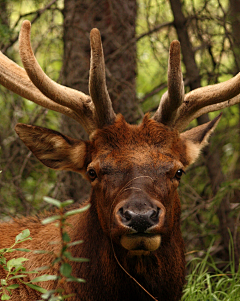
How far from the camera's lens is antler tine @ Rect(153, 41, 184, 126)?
3934 mm

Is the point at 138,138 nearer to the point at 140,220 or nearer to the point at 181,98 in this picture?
the point at 181,98

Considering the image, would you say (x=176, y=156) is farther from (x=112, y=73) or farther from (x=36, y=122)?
(x=36, y=122)

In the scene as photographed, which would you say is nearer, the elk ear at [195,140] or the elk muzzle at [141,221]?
the elk muzzle at [141,221]

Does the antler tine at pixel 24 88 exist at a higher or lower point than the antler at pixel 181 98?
higher

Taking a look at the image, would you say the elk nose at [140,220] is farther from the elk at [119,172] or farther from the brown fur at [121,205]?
the brown fur at [121,205]

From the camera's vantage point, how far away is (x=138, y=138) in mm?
4121

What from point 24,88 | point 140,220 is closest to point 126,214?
point 140,220

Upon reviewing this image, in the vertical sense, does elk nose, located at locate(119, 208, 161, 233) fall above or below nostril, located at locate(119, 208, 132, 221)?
below

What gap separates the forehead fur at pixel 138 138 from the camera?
4070 millimetres

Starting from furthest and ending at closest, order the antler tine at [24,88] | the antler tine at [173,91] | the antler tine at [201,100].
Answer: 1. the antler tine at [24,88]
2. the antler tine at [201,100]
3. the antler tine at [173,91]

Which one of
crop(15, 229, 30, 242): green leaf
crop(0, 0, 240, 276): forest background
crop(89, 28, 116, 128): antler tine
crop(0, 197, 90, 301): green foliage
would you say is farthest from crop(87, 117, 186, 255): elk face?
crop(0, 0, 240, 276): forest background

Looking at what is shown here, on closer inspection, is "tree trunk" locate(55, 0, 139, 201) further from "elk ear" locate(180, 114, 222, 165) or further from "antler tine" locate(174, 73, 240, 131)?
"antler tine" locate(174, 73, 240, 131)

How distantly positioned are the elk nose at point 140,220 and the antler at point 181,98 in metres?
1.29

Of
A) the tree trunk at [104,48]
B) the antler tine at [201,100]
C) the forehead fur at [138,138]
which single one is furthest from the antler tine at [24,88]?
the tree trunk at [104,48]
